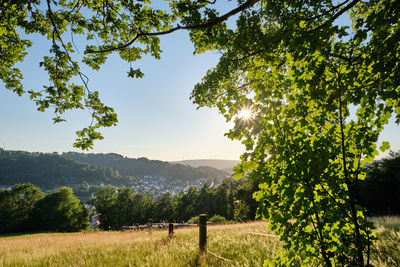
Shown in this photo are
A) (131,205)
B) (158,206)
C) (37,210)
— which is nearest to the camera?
(37,210)

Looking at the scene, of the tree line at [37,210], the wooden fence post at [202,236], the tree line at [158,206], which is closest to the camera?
the wooden fence post at [202,236]

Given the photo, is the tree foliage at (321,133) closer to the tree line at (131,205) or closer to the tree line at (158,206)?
the tree line at (131,205)

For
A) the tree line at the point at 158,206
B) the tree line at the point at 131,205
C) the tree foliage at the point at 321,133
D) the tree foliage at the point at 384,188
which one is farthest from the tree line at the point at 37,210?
the tree foliage at the point at 384,188

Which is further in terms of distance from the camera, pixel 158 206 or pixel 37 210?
pixel 158 206

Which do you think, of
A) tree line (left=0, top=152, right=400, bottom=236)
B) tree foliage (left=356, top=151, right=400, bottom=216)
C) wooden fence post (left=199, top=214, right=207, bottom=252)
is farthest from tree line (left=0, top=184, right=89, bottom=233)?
tree foliage (left=356, top=151, right=400, bottom=216)

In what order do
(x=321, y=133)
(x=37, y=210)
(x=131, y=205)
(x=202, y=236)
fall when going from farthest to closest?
(x=131, y=205) → (x=37, y=210) → (x=202, y=236) → (x=321, y=133)

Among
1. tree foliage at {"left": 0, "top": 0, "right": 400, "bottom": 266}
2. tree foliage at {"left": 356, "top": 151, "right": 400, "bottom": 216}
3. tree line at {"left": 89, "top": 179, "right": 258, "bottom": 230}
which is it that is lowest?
tree line at {"left": 89, "top": 179, "right": 258, "bottom": 230}

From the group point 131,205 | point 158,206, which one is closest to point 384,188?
point 158,206

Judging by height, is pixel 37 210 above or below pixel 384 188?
below

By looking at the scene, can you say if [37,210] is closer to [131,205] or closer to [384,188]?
[131,205]

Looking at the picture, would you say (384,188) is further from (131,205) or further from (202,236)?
(131,205)

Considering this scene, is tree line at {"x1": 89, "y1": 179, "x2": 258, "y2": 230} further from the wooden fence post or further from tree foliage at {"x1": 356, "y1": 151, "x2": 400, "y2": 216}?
the wooden fence post

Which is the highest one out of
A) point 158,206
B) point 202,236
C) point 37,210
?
point 202,236

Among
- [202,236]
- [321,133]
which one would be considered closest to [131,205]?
[202,236]
